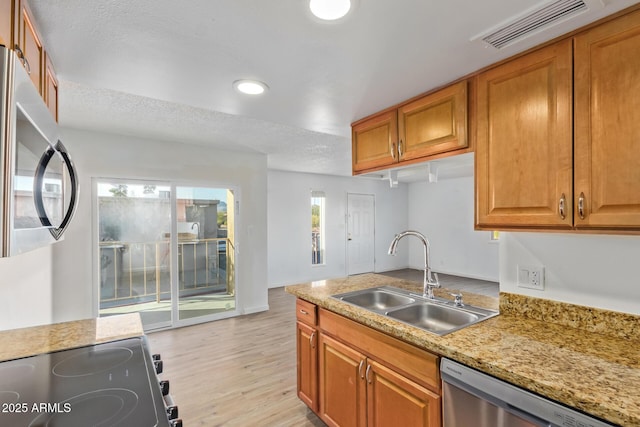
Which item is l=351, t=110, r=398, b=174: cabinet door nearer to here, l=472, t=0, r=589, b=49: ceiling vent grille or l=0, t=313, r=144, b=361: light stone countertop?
l=472, t=0, r=589, b=49: ceiling vent grille

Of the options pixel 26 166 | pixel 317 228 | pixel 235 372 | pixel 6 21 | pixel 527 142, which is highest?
pixel 6 21

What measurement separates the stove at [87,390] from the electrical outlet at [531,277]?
1.70 metres

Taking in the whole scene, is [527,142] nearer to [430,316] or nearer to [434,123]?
[434,123]

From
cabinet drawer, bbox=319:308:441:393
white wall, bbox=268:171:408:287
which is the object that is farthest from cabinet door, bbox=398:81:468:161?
white wall, bbox=268:171:408:287

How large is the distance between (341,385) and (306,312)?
53 centimetres

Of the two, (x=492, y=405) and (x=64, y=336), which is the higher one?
(x=64, y=336)

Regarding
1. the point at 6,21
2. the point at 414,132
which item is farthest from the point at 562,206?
the point at 6,21

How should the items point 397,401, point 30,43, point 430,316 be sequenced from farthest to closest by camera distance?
point 430,316 → point 397,401 → point 30,43

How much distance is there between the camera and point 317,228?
694 centimetres

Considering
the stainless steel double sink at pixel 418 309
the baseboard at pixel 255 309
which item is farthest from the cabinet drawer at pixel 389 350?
the baseboard at pixel 255 309

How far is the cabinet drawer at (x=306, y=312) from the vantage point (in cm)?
212

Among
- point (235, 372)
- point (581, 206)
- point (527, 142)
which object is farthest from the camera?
point (235, 372)

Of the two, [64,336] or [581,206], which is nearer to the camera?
[581,206]

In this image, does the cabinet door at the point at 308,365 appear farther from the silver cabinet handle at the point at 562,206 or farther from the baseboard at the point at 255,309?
the baseboard at the point at 255,309
